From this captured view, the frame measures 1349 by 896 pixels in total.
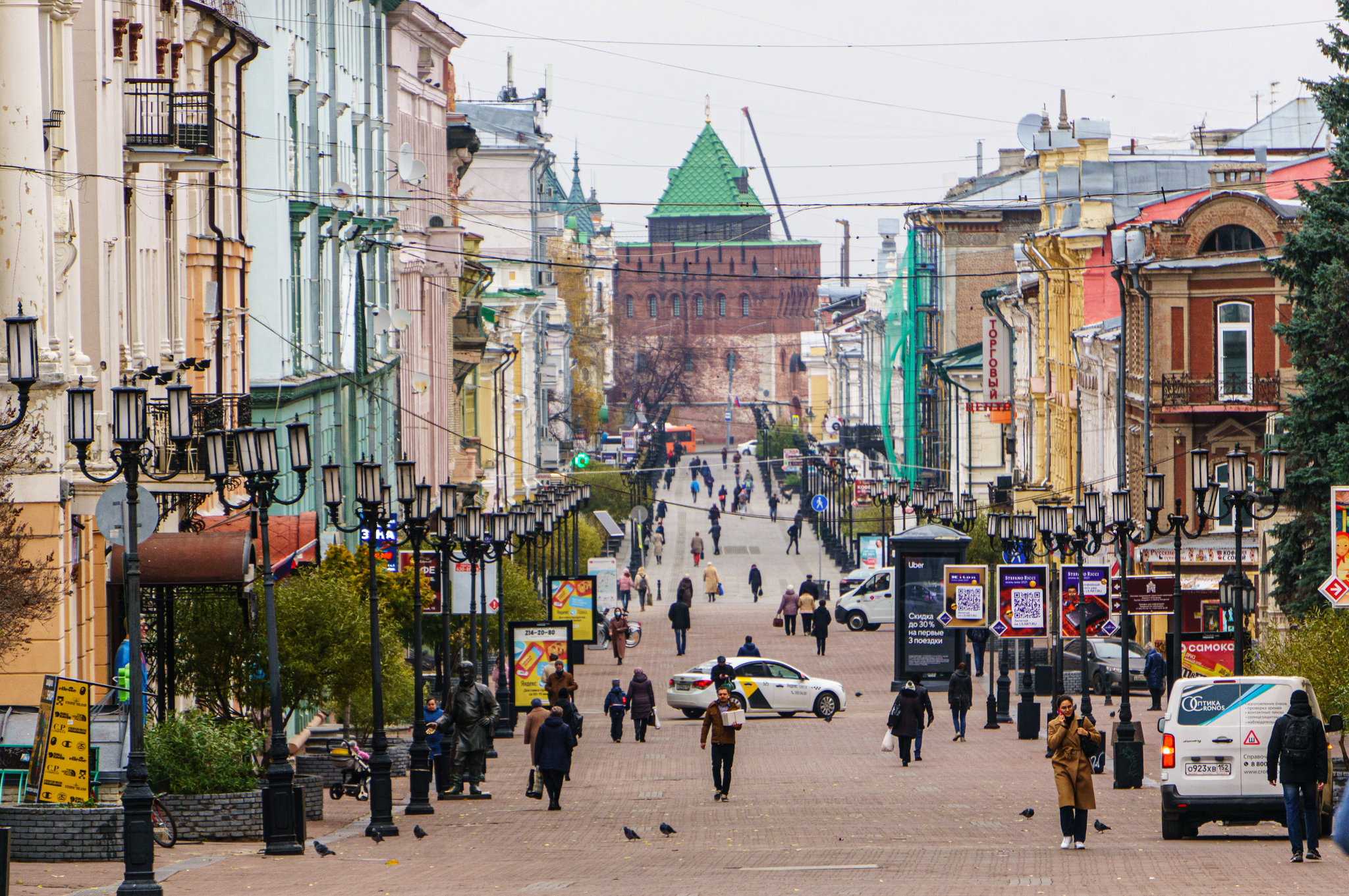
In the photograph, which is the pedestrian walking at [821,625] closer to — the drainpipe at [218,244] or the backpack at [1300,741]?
the drainpipe at [218,244]

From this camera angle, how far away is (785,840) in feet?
66.7

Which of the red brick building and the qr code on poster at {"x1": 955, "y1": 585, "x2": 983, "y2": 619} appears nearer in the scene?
the qr code on poster at {"x1": 955, "y1": 585, "x2": 983, "y2": 619}

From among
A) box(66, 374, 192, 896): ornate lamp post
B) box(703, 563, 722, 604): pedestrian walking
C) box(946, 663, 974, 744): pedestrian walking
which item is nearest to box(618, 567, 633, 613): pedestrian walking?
box(703, 563, 722, 604): pedestrian walking

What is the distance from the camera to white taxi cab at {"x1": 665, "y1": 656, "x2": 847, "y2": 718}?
3956 centimetres

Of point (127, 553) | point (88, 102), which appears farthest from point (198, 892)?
point (88, 102)

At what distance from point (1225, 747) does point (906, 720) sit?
37.2 ft

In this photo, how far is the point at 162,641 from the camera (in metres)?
22.7

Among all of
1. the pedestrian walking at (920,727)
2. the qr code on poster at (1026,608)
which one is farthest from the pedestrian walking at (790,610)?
the pedestrian walking at (920,727)

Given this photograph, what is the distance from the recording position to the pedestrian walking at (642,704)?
114ft

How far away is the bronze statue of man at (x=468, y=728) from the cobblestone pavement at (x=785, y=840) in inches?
20.3

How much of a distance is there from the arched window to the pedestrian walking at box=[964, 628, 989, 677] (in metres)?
9.99

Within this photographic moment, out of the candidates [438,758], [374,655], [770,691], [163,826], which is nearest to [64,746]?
[163,826]

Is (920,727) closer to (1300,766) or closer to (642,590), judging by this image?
(1300,766)

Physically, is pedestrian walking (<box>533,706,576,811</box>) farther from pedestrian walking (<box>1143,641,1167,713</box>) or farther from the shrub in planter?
pedestrian walking (<box>1143,641,1167,713</box>)
